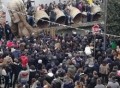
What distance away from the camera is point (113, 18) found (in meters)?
33.1

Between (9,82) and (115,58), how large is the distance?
487cm

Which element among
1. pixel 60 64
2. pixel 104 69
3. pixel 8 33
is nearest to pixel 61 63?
pixel 60 64

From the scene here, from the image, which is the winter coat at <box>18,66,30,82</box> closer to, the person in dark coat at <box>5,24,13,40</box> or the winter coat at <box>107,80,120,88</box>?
the winter coat at <box>107,80,120,88</box>

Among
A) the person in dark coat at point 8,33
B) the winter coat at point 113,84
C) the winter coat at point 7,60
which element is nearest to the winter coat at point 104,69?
the winter coat at point 113,84

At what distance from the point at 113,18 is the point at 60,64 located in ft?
27.4

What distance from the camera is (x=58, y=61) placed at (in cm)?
2655

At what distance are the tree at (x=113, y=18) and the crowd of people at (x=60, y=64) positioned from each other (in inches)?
79.9

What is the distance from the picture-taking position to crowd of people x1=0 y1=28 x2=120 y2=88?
2303cm

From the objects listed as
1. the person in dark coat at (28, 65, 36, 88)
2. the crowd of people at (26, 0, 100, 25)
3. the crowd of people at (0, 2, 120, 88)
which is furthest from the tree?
the person in dark coat at (28, 65, 36, 88)

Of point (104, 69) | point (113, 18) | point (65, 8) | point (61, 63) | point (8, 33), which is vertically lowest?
point (8, 33)

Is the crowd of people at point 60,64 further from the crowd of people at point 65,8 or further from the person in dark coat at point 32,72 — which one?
the crowd of people at point 65,8

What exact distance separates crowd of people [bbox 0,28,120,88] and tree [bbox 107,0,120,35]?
2.03 m

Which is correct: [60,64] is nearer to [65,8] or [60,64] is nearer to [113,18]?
[113,18]

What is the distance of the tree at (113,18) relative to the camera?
108 feet
